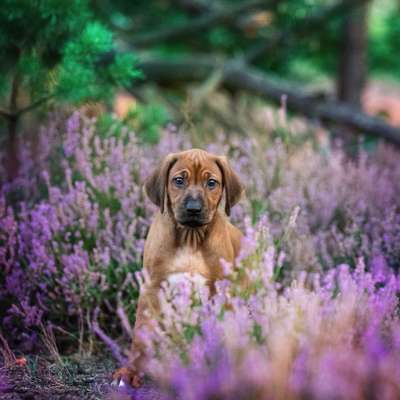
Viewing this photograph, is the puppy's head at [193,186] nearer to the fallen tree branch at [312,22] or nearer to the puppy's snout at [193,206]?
the puppy's snout at [193,206]

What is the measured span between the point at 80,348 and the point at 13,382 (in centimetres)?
64

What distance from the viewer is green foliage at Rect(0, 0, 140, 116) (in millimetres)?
5211

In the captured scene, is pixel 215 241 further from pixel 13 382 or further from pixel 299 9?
pixel 299 9

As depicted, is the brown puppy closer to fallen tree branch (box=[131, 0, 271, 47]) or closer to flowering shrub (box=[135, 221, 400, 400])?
flowering shrub (box=[135, 221, 400, 400])

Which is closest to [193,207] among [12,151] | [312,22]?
[12,151]

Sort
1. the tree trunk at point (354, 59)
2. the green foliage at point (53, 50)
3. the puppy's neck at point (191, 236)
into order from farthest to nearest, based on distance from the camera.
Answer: the tree trunk at point (354, 59), the green foliage at point (53, 50), the puppy's neck at point (191, 236)

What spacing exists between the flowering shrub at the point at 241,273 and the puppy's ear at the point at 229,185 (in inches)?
5.8

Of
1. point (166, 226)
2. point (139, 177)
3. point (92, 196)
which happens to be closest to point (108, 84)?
point (139, 177)

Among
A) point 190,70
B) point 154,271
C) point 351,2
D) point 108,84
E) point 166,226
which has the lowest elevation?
point 154,271

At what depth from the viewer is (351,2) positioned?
9297 millimetres

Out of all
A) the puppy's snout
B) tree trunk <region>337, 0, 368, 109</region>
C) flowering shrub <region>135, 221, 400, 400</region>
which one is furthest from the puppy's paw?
tree trunk <region>337, 0, 368, 109</region>

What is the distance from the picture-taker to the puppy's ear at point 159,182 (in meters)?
3.70

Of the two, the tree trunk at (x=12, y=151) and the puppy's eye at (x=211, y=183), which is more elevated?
the tree trunk at (x=12, y=151)

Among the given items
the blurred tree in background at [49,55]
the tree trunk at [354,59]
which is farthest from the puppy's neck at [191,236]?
the tree trunk at [354,59]
